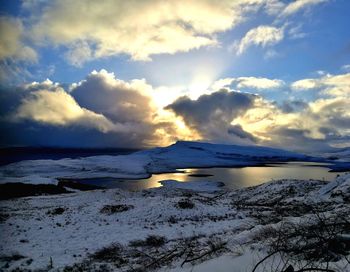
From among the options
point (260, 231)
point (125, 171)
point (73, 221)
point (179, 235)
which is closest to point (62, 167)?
point (125, 171)

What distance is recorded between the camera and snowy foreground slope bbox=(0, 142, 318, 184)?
289ft

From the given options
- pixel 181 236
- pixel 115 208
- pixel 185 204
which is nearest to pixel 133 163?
pixel 185 204

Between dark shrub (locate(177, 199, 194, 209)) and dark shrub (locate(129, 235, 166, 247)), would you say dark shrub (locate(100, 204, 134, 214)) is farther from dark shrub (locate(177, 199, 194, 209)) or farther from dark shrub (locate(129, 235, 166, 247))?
dark shrub (locate(129, 235, 166, 247))

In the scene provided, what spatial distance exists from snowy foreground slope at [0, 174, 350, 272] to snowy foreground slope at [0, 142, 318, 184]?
113ft

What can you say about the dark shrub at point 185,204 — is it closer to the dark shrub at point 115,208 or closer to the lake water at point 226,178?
the dark shrub at point 115,208

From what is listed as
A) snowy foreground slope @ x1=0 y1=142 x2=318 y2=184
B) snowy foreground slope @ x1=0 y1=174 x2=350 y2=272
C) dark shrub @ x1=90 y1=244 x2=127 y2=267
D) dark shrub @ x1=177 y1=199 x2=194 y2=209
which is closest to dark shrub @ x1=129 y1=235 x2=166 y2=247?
snowy foreground slope @ x1=0 y1=174 x2=350 y2=272

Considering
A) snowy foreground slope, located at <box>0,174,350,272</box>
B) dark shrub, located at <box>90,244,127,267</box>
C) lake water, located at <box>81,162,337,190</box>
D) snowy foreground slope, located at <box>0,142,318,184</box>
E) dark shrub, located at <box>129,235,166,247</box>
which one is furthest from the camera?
snowy foreground slope, located at <box>0,142,318,184</box>

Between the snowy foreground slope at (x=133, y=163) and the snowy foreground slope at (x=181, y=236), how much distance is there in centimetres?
3458

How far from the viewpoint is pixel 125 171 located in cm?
9869

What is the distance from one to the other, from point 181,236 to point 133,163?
329ft

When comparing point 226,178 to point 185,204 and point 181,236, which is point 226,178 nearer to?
point 185,204

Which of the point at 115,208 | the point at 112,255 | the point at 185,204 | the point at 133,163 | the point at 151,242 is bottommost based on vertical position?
the point at 151,242

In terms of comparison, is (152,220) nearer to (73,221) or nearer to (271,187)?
(73,221)

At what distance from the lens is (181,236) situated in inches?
750
